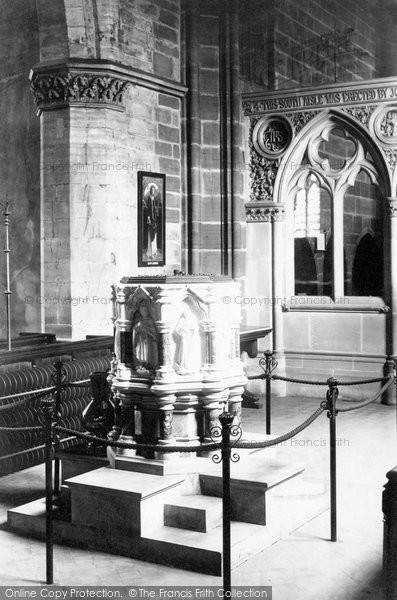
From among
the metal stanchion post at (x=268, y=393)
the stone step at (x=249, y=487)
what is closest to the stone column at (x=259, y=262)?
the metal stanchion post at (x=268, y=393)

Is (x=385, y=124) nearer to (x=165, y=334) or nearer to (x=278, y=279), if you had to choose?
(x=278, y=279)

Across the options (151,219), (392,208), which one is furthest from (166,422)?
(392,208)

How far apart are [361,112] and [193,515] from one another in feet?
21.5

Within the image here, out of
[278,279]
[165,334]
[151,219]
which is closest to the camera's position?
[165,334]

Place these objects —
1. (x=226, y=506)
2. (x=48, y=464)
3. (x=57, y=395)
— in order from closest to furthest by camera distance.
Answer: (x=226, y=506) < (x=48, y=464) < (x=57, y=395)

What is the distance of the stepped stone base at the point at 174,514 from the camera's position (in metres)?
4.48

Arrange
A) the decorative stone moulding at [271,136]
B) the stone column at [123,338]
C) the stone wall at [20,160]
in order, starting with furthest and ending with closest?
the decorative stone moulding at [271,136], the stone wall at [20,160], the stone column at [123,338]

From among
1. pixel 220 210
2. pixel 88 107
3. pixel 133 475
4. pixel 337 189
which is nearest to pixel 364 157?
pixel 337 189

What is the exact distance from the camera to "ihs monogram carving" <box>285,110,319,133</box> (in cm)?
1015

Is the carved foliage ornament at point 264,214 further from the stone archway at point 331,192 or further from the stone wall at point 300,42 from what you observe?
the stone wall at point 300,42

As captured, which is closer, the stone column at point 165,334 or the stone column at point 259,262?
the stone column at point 165,334

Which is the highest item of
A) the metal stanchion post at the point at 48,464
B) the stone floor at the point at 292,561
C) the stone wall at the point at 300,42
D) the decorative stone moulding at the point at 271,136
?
the stone wall at the point at 300,42

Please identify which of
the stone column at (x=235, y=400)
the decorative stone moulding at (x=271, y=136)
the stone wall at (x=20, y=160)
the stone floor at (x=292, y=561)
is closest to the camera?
the stone floor at (x=292, y=561)

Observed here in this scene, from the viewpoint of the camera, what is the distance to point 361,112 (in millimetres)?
9812
